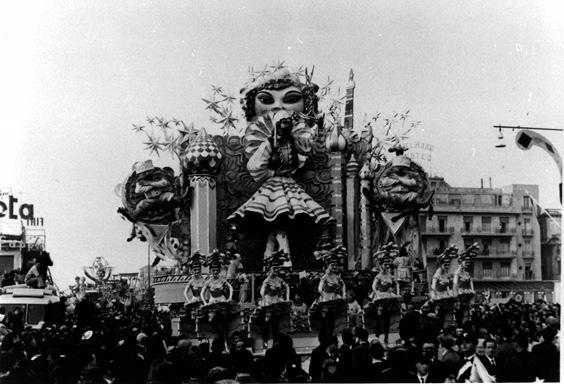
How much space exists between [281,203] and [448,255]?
5.73 meters

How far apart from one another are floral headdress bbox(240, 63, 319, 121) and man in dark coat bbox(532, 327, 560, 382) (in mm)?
19769

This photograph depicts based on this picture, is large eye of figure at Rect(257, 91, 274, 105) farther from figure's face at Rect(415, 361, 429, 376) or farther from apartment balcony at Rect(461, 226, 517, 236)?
apartment balcony at Rect(461, 226, 517, 236)

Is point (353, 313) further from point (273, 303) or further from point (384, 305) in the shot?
point (273, 303)

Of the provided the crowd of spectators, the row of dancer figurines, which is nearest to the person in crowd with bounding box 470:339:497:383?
the crowd of spectators

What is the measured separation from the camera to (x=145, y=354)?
40.4ft

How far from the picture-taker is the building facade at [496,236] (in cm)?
6031

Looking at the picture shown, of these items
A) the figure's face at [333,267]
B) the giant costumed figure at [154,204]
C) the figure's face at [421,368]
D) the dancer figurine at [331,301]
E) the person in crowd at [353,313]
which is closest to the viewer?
the figure's face at [421,368]

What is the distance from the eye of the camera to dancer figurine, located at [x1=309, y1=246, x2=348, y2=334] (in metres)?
22.6

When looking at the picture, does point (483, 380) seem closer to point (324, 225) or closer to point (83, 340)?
point (83, 340)

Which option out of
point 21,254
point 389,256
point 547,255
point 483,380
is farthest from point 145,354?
point 547,255

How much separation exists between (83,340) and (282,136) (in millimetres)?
16087

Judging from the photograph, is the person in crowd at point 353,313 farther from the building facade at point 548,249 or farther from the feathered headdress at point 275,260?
the building facade at point 548,249

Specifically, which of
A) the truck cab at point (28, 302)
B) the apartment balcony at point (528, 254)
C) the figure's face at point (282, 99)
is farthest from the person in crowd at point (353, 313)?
the apartment balcony at point (528, 254)

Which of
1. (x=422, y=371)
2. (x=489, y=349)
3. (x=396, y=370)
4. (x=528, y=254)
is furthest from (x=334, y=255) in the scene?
(x=528, y=254)
